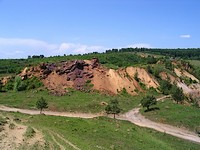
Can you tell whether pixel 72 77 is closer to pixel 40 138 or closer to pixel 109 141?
pixel 109 141

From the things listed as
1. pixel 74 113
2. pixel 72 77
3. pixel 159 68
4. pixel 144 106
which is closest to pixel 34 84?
pixel 72 77

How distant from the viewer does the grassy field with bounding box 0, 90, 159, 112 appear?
222 ft

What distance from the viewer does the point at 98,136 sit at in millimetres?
40500

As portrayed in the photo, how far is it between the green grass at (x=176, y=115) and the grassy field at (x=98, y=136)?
26.0ft

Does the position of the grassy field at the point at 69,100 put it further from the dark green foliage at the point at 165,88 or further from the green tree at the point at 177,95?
the dark green foliage at the point at 165,88

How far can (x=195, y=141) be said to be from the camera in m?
49.5

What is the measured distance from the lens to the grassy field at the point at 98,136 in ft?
116

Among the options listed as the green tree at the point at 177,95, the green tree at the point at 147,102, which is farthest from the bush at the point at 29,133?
the green tree at the point at 177,95

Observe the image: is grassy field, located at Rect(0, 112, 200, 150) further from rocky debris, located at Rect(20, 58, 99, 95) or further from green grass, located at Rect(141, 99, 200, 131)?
rocky debris, located at Rect(20, 58, 99, 95)

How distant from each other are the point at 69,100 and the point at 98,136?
33.1 m

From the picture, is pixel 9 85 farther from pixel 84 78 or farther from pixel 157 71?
→ pixel 157 71

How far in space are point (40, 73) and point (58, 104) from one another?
21573 mm

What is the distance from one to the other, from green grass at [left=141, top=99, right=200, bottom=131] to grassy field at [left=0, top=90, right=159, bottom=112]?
7.44 m

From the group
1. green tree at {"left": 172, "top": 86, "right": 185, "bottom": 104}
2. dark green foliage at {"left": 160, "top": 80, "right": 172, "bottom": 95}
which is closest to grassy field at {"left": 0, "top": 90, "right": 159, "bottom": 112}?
green tree at {"left": 172, "top": 86, "right": 185, "bottom": 104}
